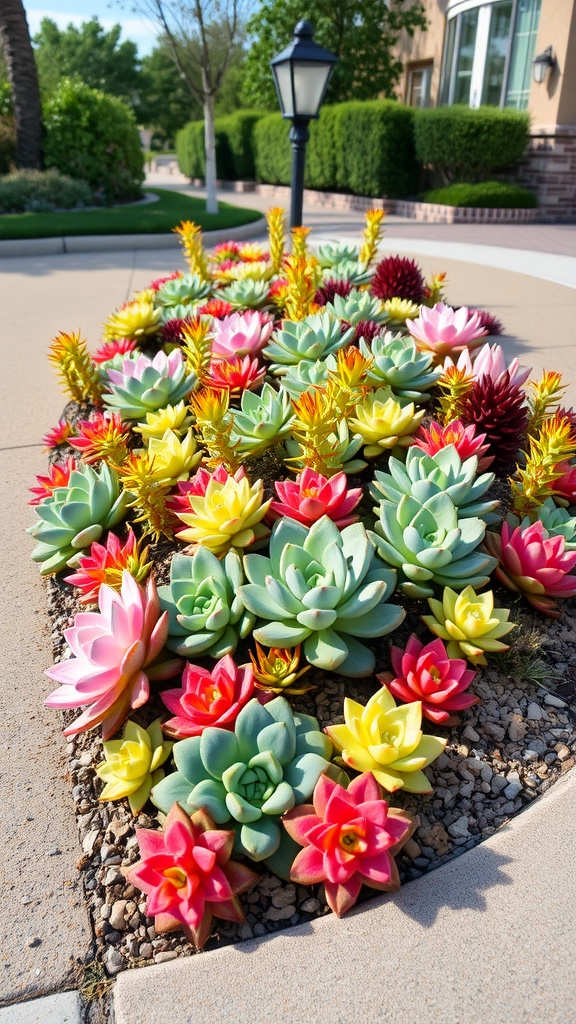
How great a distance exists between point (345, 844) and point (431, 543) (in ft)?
3.16

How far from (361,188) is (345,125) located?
4.93 ft

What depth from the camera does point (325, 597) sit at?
197cm

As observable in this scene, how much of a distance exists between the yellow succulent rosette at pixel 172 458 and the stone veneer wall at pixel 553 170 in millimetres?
13779

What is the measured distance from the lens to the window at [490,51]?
1467cm

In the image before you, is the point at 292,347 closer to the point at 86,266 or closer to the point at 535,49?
the point at 86,266

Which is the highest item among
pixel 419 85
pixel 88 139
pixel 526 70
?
pixel 419 85

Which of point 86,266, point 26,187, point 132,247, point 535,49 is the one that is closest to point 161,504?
point 86,266

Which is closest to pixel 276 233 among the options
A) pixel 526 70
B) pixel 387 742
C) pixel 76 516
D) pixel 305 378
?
pixel 305 378

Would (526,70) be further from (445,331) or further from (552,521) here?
(552,521)

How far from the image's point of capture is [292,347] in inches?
132

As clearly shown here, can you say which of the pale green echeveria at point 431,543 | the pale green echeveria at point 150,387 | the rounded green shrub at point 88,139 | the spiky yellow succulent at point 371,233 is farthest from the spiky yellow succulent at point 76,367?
the rounded green shrub at point 88,139

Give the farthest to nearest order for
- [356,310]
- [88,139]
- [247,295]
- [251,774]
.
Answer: [88,139]
[247,295]
[356,310]
[251,774]

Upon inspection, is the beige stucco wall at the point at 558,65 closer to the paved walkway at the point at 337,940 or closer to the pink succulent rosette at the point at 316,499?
the pink succulent rosette at the point at 316,499

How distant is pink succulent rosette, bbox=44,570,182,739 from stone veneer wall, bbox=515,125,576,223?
14634 mm
